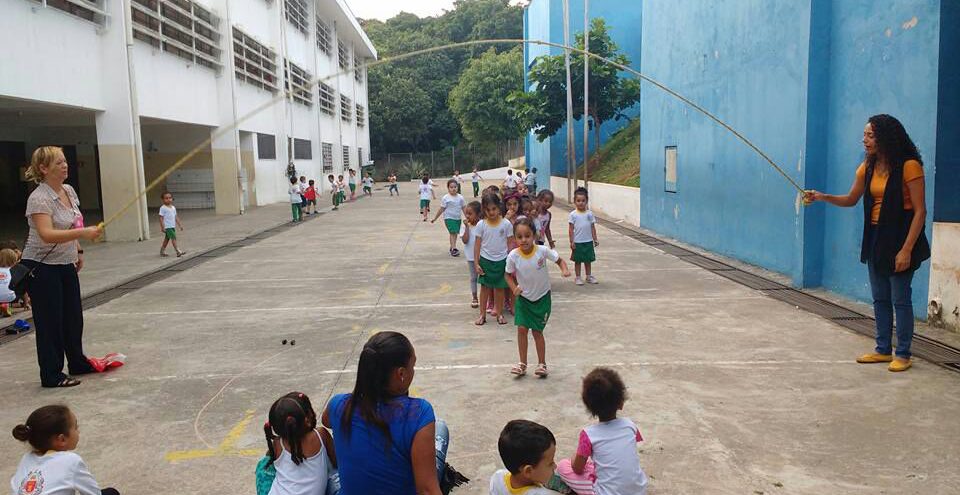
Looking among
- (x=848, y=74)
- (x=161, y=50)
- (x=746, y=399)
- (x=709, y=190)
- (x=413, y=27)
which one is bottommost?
(x=746, y=399)

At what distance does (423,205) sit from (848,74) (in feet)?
42.3

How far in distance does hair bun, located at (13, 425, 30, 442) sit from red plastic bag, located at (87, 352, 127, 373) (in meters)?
3.14

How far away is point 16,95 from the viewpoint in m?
11.4

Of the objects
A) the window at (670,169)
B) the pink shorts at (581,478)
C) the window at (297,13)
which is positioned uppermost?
the window at (297,13)

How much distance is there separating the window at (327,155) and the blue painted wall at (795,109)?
24064mm

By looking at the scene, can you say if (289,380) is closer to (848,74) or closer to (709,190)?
(848,74)

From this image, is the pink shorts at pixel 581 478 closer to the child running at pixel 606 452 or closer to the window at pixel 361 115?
the child running at pixel 606 452

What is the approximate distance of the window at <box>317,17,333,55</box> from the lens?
117ft

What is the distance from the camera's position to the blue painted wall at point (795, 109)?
702 cm

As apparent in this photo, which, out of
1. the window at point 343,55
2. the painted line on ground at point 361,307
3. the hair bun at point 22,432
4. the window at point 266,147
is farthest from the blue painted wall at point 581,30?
the hair bun at point 22,432

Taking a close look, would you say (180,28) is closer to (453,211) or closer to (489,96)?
(453,211)

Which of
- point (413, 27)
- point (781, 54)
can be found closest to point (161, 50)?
point (781, 54)

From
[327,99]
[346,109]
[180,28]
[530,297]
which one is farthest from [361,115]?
[530,297]

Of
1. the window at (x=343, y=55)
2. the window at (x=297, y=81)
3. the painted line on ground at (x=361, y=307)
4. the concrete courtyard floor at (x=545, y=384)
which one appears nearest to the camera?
the concrete courtyard floor at (x=545, y=384)
